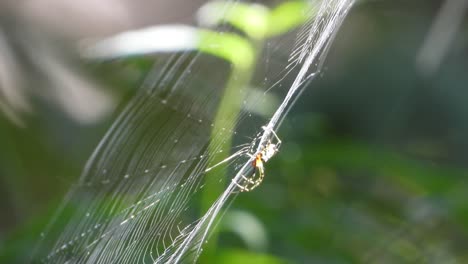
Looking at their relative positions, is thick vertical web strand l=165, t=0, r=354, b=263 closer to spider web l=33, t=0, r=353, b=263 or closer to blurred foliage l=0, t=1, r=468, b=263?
spider web l=33, t=0, r=353, b=263

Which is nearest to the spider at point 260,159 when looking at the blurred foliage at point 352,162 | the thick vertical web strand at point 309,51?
the thick vertical web strand at point 309,51

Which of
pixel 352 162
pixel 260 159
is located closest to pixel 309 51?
pixel 260 159

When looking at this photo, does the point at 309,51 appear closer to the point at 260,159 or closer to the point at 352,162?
the point at 260,159

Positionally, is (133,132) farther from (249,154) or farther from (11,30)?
(11,30)

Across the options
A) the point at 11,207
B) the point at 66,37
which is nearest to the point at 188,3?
the point at 66,37

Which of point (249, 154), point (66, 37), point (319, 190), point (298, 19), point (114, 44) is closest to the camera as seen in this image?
point (249, 154)
